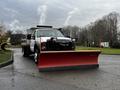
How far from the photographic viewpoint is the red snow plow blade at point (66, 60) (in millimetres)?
11906

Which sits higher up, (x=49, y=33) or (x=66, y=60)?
(x=49, y=33)

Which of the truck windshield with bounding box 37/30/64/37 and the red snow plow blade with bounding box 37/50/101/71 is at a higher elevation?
the truck windshield with bounding box 37/30/64/37

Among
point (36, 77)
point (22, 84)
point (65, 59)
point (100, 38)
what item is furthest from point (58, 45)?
point (100, 38)

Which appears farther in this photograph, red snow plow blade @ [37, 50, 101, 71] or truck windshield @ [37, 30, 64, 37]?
truck windshield @ [37, 30, 64, 37]

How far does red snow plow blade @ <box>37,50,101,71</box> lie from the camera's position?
11906 millimetres

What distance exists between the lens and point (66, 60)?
12.5 metres

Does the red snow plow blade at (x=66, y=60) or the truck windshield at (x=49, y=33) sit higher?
the truck windshield at (x=49, y=33)

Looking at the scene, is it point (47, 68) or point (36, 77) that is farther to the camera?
point (47, 68)

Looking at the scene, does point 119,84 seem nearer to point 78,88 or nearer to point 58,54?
point 78,88

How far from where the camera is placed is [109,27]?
95.4 meters

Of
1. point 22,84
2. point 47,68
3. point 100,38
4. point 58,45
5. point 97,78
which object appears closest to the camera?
point 22,84

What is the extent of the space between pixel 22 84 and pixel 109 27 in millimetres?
89048

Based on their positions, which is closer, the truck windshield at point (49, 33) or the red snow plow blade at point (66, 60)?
the red snow plow blade at point (66, 60)

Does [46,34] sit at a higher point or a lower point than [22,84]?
higher
